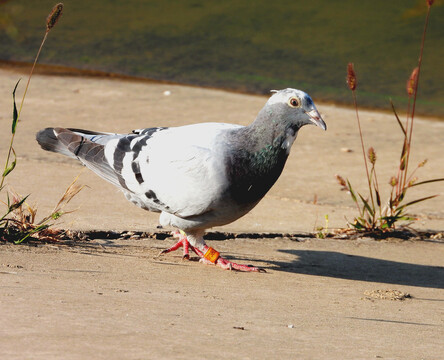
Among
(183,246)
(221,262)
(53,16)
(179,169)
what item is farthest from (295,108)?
(53,16)

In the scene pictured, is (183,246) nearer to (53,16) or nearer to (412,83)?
(53,16)

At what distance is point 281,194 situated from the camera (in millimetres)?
5559

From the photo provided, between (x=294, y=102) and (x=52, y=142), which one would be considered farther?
(x=52, y=142)

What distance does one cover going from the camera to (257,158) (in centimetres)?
386

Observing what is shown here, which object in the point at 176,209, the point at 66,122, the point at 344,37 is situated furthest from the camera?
the point at 344,37

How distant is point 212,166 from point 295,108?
48 cm

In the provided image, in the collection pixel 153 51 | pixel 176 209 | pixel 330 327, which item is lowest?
pixel 330 327

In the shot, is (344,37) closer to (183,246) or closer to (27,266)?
(183,246)

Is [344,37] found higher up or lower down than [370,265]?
higher up

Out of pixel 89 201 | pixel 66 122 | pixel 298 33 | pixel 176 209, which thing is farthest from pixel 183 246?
pixel 298 33

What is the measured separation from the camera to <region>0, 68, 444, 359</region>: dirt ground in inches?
103

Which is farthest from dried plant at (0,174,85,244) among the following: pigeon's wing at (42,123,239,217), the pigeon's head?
the pigeon's head

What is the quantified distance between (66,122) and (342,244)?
3.09m

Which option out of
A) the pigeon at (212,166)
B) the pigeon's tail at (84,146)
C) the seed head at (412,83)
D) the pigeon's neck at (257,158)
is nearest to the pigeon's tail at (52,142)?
the pigeon's tail at (84,146)
